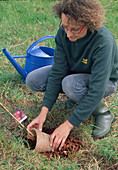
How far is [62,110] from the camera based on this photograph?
1911 mm

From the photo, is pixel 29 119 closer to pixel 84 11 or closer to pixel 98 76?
pixel 98 76

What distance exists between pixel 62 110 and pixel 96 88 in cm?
66

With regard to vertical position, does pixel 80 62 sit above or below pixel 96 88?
above

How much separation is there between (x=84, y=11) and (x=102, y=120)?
3.31 feet

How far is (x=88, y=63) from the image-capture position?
149cm

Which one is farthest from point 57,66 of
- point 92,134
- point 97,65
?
point 92,134

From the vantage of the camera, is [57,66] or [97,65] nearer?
[97,65]

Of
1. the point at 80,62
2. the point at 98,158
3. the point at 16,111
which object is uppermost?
the point at 80,62

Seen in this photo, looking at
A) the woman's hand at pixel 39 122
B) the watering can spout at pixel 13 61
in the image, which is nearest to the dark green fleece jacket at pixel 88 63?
the woman's hand at pixel 39 122

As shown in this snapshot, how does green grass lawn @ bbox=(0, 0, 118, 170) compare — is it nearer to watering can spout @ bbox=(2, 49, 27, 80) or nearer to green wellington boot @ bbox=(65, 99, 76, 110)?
green wellington boot @ bbox=(65, 99, 76, 110)

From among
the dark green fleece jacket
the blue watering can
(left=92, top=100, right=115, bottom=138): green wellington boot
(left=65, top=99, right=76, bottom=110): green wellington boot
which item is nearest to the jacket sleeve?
the dark green fleece jacket

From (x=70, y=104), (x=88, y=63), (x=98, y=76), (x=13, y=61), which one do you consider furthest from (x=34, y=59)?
(x=98, y=76)

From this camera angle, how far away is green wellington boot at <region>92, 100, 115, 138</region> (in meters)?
1.66

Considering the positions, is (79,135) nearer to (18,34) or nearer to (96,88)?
(96,88)
